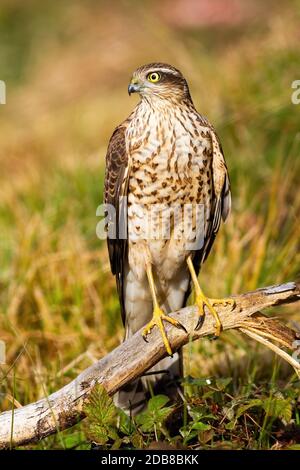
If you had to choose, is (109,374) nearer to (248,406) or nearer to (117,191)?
(248,406)

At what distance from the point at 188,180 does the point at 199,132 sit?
0.24m

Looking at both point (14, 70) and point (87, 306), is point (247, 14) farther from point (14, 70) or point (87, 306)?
point (87, 306)

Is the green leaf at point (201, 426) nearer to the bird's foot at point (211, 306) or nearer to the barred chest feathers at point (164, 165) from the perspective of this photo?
the bird's foot at point (211, 306)

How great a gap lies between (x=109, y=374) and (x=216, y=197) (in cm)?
117

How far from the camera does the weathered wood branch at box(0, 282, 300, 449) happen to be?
11.3 ft

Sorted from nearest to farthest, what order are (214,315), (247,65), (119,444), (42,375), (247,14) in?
(119,444)
(214,315)
(42,375)
(247,65)
(247,14)

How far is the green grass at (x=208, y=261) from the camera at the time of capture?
352cm

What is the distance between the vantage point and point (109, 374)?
3477mm

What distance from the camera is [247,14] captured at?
12469 millimetres

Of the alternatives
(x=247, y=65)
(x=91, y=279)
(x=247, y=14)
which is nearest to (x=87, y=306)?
(x=91, y=279)

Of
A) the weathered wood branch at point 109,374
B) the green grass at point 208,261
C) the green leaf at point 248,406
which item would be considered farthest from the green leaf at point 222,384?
the weathered wood branch at point 109,374

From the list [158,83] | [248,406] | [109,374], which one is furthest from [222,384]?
[158,83]

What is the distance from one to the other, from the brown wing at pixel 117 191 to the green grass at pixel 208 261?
664 millimetres

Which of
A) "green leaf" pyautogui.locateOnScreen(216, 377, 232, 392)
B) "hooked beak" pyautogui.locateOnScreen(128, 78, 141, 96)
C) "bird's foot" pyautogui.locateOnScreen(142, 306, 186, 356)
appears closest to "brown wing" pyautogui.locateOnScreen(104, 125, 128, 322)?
"hooked beak" pyautogui.locateOnScreen(128, 78, 141, 96)
